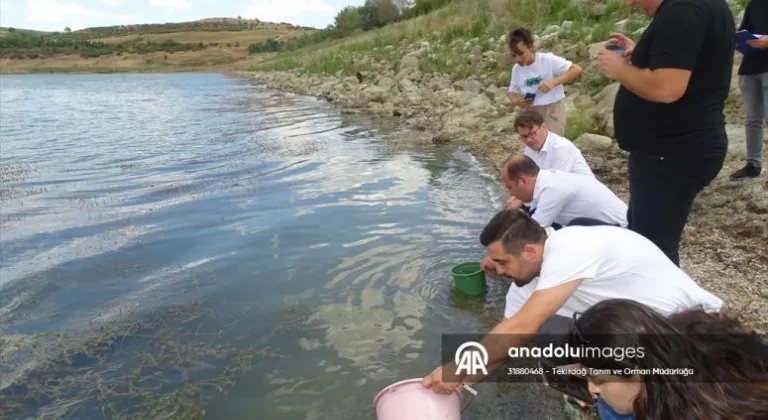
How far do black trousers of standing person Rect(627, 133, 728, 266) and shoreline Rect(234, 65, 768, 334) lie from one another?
611mm

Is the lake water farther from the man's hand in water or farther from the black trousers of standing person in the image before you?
the black trousers of standing person

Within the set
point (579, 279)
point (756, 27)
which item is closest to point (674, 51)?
point (579, 279)

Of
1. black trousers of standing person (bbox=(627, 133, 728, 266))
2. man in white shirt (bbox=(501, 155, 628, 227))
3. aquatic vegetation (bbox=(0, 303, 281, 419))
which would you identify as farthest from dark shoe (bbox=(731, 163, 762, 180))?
aquatic vegetation (bbox=(0, 303, 281, 419))

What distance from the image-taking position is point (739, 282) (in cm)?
389

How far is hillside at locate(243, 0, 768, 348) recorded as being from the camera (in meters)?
4.38

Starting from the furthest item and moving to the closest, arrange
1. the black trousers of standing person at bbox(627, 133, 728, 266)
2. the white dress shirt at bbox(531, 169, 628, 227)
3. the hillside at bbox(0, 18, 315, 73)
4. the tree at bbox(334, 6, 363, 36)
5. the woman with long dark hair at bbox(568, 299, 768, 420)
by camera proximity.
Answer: the hillside at bbox(0, 18, 315, 73) → the tree at bbox(334, 6, 363, 36) → the white dress shirt at bbox(531, 169, 628, 227) → the black trousers of standing person at bbox(627, 133, 728, 266) → the woman with long dark hair at bbox(568, 299, 768, 420)

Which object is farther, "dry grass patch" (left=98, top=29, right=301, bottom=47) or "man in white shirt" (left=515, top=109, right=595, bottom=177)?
"dry grass patch" (left=98, top=29, right=301, bottom=47)

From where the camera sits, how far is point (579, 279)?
2420 millimetres

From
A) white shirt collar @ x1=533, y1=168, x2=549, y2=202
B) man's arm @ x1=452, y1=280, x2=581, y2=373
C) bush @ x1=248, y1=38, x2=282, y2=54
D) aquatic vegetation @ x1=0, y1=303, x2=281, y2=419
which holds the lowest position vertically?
aquatic vegetation @ x1=0, y1=303, x2=281, y2=419

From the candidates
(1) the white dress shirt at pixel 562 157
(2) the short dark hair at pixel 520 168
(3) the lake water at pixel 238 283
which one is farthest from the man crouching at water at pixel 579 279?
(1) the white dress shirt at pixel 562 157

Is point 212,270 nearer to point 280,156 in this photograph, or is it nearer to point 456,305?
point 456,305

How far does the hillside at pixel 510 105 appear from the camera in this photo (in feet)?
14.4

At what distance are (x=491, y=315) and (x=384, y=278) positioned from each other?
117 centimetres

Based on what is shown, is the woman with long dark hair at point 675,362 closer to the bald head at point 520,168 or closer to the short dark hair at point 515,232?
the short dark hair at point 515,232
